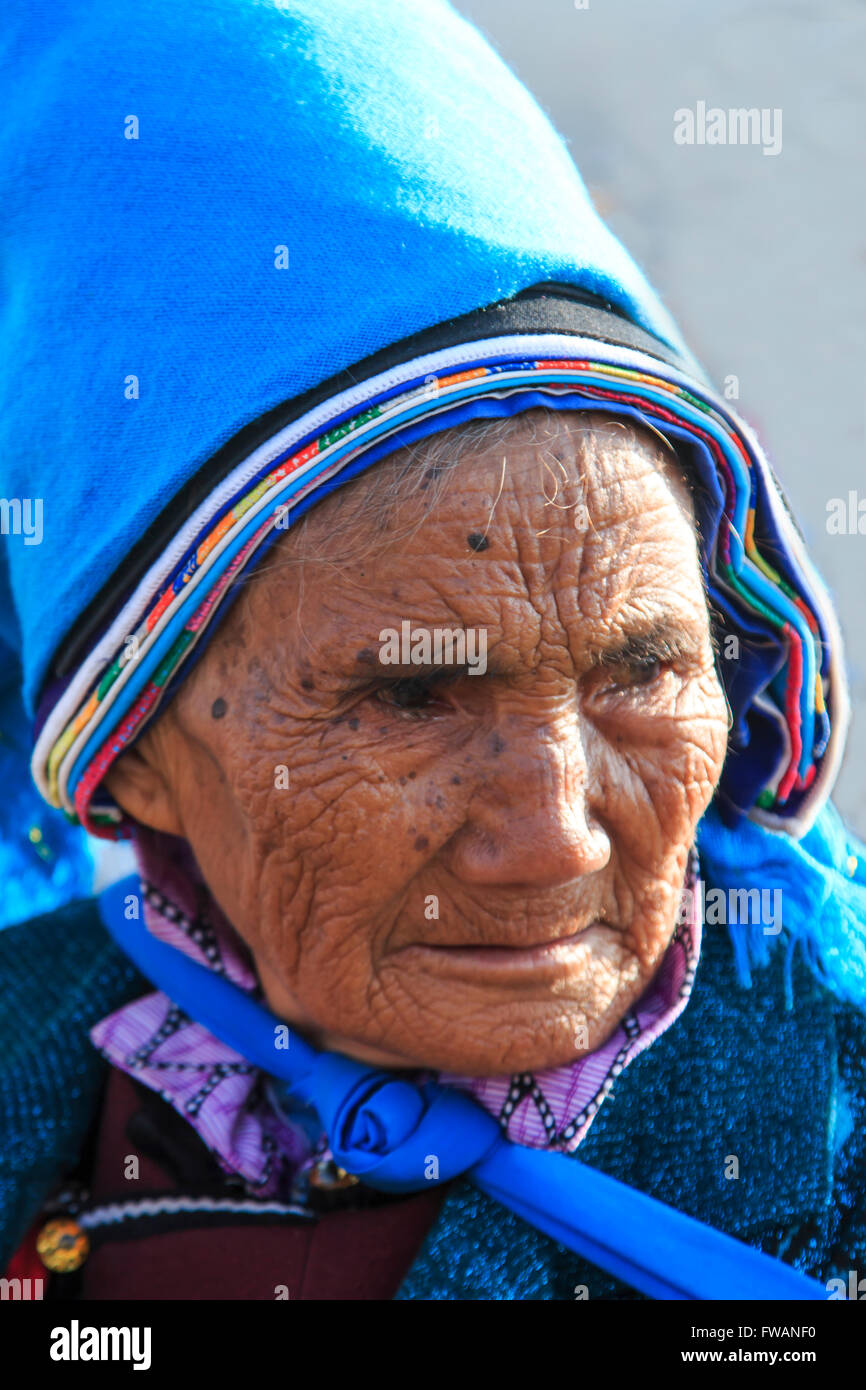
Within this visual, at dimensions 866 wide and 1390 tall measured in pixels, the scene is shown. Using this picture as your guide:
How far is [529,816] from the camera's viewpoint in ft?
5.74

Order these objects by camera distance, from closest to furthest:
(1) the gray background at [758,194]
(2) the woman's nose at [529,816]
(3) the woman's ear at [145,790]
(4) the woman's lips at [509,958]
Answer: (2) the woman's nose at [529,816]
(4) the woman's lips at [509,958]
(3) the woman's ear at [145,790]
(1) the gray background at [758,194]

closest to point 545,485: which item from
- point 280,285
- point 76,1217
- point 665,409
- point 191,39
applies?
point 665,409

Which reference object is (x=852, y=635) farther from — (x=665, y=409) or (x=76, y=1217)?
(x=76, y=1217)

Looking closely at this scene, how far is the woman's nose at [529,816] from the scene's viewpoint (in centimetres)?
174

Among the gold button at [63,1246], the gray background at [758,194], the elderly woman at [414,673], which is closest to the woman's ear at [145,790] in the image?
the elderly woman at [414,673]

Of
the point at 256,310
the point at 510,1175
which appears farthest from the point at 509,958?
the point at 256,310

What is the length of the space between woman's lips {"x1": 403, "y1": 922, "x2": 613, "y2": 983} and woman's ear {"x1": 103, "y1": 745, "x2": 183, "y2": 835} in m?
0.52

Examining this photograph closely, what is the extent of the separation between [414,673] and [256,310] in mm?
573

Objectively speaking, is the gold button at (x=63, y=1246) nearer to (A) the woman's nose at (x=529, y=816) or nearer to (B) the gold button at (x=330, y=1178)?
(B) the gold button at (x=330, y=1178)

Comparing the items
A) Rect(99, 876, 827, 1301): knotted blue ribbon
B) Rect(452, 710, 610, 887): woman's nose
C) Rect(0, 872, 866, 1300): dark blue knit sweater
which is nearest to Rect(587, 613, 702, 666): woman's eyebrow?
Rect(452, 710, 610, 887): woman's nose

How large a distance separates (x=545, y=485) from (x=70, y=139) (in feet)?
2.99

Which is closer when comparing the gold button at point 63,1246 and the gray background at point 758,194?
the gold button at point 63,1246

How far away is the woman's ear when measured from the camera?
215 centimetres

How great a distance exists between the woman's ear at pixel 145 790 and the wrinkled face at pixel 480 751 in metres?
0.18
